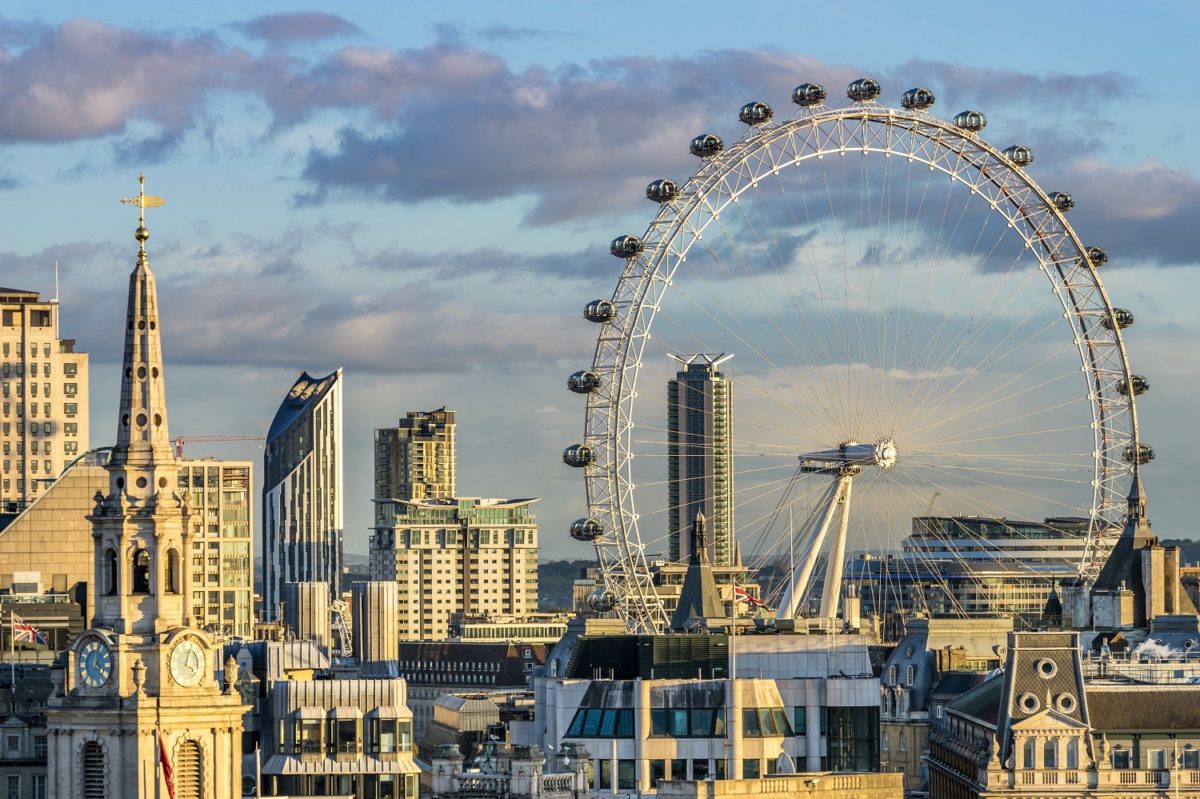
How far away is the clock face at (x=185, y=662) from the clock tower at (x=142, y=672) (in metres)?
0.03

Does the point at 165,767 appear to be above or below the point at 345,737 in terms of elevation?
above

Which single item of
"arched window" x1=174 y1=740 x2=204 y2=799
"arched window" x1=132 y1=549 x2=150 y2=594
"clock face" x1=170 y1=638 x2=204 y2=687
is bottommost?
"arched window" x1=174 y1=740 x2=204 y2=799

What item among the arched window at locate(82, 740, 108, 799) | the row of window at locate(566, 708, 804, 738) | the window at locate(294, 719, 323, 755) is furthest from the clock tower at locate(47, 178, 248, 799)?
the window at locate(294, 719, 323, 755)

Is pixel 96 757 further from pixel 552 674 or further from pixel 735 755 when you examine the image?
pixel 552 674

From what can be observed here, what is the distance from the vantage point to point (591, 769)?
14900 cm

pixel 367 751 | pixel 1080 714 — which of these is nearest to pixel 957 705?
pixel 1080 714

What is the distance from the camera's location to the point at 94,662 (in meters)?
118

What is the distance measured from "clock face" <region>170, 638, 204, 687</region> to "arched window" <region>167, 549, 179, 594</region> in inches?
75.4

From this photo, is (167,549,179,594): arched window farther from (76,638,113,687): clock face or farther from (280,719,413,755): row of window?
(280,719,413,755): row of window

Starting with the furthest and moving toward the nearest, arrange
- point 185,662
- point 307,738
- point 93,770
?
point 307,738 < point 185,662 < point 93,770

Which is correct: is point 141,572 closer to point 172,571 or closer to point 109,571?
point 109,571

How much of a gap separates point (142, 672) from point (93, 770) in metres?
3.64

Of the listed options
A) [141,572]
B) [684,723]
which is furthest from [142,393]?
[684,723]

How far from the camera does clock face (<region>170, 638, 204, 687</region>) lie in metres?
118
